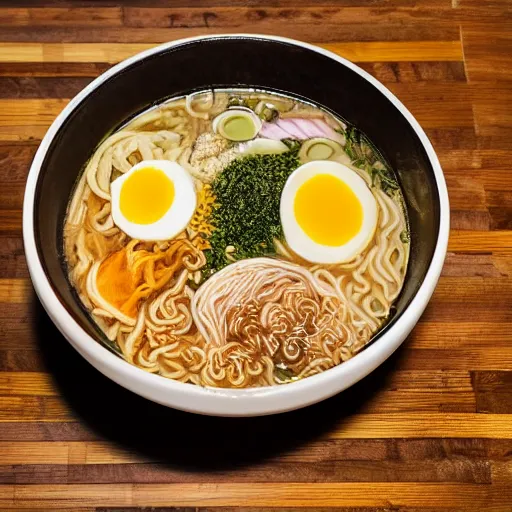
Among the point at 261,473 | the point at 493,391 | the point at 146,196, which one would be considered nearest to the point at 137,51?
the point at 146,196

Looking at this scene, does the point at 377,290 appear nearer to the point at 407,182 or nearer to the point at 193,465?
the point at 407,182

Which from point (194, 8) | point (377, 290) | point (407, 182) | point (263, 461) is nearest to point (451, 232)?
point (407, 182)

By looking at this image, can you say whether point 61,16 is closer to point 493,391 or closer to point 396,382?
point 396,382

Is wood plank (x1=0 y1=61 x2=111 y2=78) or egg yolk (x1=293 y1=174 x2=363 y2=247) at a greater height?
wood plank (x1=0 y1=61 x2=111 y2=78)

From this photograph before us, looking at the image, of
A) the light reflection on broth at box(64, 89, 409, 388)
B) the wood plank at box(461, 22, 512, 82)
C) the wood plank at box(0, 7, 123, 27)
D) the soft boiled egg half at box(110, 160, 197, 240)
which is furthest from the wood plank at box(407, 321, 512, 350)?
the wood plank at box(0, 7, 123, 27)

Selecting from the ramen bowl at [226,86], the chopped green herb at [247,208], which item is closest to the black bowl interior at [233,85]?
the ramen bowl at [226,86]

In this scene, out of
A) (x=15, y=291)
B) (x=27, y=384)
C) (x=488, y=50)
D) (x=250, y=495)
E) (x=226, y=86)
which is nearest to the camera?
(x=250, y=495)

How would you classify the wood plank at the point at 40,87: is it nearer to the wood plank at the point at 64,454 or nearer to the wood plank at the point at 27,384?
the wood plank at the point at 27,384

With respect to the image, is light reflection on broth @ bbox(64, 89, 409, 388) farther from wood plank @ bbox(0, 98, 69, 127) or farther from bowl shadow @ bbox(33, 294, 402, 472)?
wood plank @ bbox(0, 98, 69, 127)
